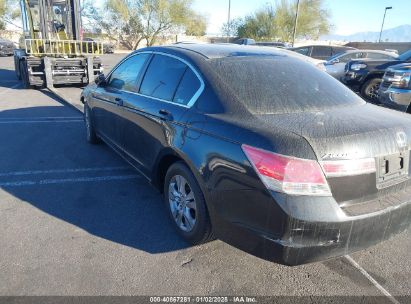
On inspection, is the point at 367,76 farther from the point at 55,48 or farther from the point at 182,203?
the point at 55,48

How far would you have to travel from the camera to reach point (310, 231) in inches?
88.2

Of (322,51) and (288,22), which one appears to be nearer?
(322,51)

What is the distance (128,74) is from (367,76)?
879 cm

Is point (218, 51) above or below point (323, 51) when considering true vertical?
above

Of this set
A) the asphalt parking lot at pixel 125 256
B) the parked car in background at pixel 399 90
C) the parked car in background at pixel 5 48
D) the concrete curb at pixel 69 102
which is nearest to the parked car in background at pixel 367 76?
the parked car in background at pixel 399 90

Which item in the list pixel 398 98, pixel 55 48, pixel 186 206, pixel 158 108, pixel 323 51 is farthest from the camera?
pixel 323 51

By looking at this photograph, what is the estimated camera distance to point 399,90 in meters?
6.82

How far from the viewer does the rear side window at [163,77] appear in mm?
3350

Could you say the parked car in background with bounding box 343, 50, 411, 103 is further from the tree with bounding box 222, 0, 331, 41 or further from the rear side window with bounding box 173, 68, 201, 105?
the tree with bounding box 222, 0, 331, 41

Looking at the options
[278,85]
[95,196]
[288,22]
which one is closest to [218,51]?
[278,85]

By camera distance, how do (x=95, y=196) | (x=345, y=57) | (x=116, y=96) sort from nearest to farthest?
(x=95, y=196), (x=116, y=96), (x=345, y=57)

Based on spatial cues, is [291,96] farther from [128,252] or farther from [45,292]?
[45,292]

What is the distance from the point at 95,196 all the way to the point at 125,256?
129cm

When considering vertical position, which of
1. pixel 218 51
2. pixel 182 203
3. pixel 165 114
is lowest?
pixel 182 203
